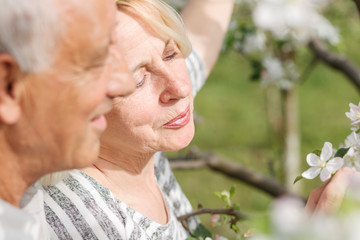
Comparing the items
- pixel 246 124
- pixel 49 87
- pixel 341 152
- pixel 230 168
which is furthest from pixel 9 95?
pixel 246 124

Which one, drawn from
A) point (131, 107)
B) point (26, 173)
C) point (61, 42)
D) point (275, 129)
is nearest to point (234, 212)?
point (131, 107)

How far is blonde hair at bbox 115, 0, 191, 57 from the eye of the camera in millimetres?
1715

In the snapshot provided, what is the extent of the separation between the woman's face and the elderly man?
44 centimetres

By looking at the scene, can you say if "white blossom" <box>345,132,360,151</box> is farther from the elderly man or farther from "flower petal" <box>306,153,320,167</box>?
the elderly man

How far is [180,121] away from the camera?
184 cm

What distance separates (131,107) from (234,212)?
52 cm

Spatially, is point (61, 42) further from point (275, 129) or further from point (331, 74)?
point (331, 74)

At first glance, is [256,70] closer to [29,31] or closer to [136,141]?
[136,141]

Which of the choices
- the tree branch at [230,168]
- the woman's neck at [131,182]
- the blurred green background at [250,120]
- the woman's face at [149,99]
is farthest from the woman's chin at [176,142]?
the blurred green background at [250,120]

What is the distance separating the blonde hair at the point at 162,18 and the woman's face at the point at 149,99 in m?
0.02

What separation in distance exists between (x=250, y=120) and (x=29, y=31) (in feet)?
19.4

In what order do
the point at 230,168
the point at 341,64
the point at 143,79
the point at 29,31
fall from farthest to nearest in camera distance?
the point at 230,168 < the point at 341,64 < the point at 143,79 < the point at 29,31

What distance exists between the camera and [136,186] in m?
1.92

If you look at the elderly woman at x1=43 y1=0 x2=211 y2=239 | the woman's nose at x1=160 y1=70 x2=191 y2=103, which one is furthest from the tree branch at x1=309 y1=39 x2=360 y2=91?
the woman's nose at x1=160 y1=70 x2=191 y2=103
